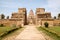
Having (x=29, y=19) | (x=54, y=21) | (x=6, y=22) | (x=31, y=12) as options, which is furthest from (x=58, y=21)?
(x=31, y=12)

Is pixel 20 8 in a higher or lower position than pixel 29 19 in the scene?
higher

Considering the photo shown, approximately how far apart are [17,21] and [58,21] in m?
11.1

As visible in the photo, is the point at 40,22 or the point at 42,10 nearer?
the point at 40,22

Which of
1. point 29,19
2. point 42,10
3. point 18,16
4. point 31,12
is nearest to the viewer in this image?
point 18,16

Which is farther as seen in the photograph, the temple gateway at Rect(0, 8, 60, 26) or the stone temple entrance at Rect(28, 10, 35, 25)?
the stone temple entrance at Rect(28, 10, 35, 25)

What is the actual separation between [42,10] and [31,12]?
564 inches

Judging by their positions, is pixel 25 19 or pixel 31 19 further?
pixel 31 19

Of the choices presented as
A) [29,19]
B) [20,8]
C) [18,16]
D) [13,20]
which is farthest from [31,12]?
[13,20]

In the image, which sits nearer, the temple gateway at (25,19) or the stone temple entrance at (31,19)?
the temple gateway at (25,19)

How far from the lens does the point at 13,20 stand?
39500mm

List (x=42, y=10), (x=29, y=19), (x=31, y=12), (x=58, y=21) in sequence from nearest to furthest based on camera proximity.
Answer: (x=58, y=21)
(x=42, y=10)
(x=29, y=19)
(x=31, y=12)

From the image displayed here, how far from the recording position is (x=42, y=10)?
46969mm

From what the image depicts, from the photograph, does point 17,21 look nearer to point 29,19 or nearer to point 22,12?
point 22,12

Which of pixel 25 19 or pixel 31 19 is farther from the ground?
pixel 25 19
